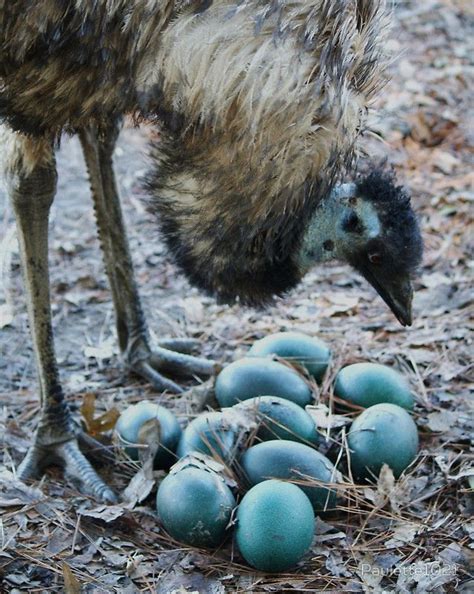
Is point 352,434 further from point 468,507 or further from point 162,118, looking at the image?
point 162,118

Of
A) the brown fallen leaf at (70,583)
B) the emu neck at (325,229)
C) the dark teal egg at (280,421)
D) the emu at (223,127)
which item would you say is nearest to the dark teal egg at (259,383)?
the dark teal egg at (280,421)

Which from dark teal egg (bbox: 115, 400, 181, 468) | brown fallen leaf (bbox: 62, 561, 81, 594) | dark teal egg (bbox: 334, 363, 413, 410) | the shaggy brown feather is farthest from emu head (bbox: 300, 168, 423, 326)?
brown fallen leaf (bbox: 62, 561, 81, 594)

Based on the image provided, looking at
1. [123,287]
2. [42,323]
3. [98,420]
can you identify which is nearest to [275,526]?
[98,420]

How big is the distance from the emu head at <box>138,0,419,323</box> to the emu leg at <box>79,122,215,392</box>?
755 millimetres

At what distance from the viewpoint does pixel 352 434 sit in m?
2.90

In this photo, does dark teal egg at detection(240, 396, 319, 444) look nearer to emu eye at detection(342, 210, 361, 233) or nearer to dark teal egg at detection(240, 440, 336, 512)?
dark teal egg at detection(240, 440, 336, 512)

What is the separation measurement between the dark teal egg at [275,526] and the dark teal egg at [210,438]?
11.3 inches

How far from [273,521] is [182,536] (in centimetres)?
32

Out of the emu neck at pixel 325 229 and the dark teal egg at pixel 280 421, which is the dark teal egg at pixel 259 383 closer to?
the dark teal egg at pixel 280 421

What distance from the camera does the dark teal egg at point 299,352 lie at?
3326 millimetres

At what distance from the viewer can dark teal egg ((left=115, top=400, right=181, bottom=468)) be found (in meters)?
2.96

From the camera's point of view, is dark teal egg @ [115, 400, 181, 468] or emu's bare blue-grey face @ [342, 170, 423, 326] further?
dark teal egg @ [115, 400, 181, 468]

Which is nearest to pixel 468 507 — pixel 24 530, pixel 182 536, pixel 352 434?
pixel 352 434

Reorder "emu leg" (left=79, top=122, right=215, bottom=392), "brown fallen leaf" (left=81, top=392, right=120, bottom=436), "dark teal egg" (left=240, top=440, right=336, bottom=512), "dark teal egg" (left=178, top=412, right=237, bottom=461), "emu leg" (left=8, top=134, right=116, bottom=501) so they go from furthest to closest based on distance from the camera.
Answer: "emu leg" (left=79, top=122, right=215, bottom=392)
"brown fallen leaf" (left=81, top=392, right=120, bottom=436)
"emu leg" (left=8, top=134, right=116, bottom=501)
"dark teal egg" (left=178, top=412, right=237, bottom=461)
"dark teal egg" (left=240, top=440, right=336, bottom=512)
